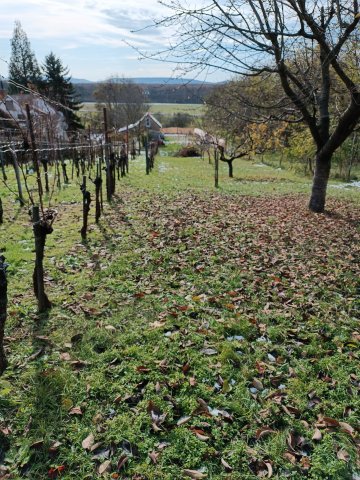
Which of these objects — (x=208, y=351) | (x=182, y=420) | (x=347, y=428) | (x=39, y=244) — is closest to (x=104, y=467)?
(x=182, y=420)

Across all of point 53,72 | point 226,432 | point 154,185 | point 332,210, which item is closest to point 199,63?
point 226,432

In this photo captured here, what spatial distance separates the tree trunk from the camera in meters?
9.70

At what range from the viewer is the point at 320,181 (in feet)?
32.8

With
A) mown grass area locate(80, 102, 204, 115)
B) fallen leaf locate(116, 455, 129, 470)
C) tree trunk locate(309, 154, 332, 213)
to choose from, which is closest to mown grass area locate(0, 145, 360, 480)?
fallen leaf locate(116, 455, 129, 470)

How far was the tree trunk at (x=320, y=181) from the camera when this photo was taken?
31.8 ft

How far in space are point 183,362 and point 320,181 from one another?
804 cm

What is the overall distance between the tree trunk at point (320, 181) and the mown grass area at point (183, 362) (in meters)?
3.36

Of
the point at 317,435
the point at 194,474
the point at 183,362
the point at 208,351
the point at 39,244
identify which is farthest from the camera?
the point at 39,244

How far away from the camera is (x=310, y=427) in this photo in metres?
2.87

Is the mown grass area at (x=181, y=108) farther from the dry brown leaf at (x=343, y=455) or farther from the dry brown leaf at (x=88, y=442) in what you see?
the dry brown leaf at (x=343, y=455)

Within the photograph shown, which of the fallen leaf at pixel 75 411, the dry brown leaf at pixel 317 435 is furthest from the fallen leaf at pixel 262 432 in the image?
the fallen leaf at pixel 75 411

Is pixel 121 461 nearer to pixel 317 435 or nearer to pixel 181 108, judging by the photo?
pixel 317 435

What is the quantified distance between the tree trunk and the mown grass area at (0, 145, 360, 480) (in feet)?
11.0

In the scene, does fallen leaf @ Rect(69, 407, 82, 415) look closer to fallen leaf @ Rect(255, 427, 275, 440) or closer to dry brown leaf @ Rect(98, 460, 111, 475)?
dry brown leaf @ Rect(98, 460, 111, 475)
